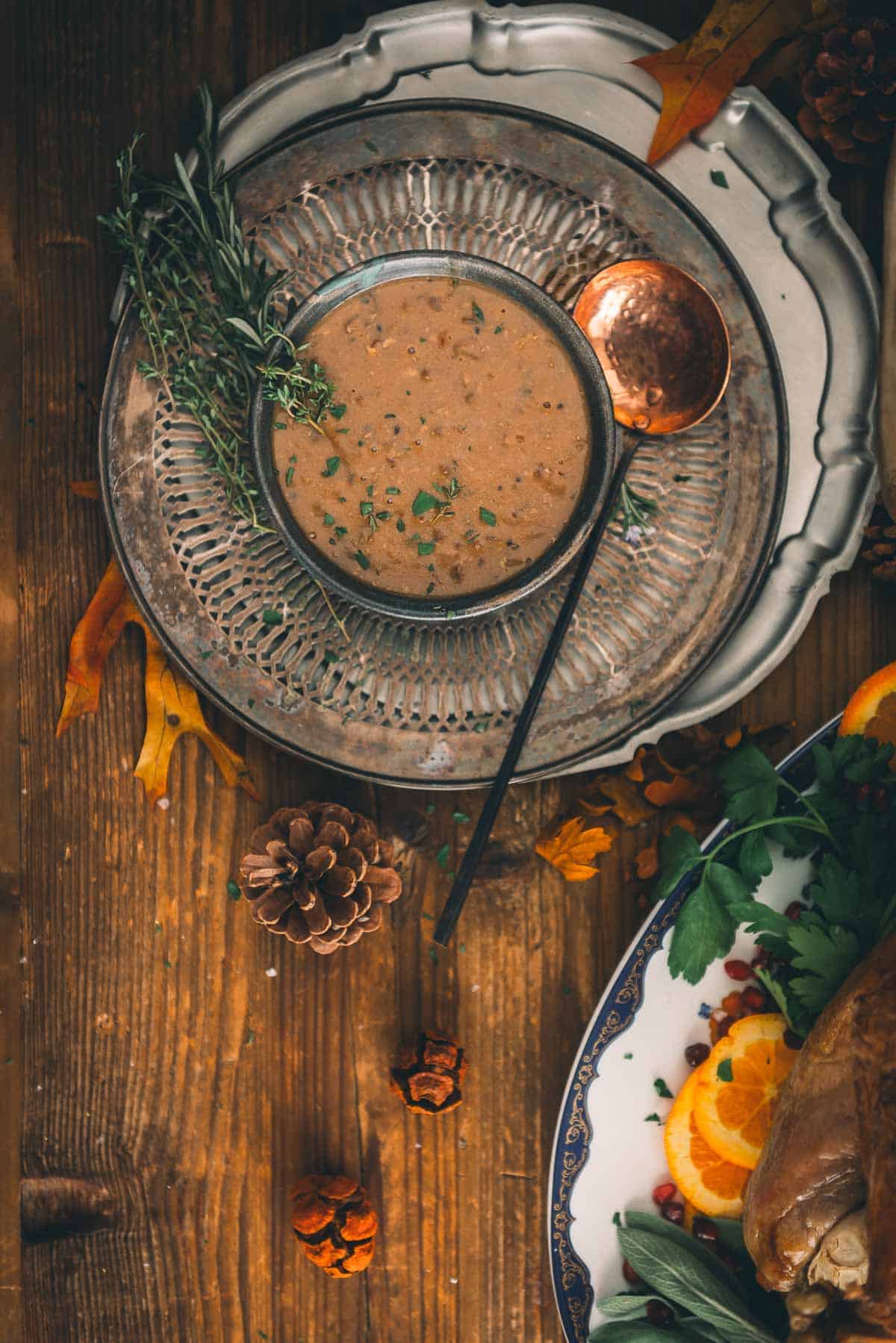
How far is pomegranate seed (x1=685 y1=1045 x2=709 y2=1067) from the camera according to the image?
121 cm

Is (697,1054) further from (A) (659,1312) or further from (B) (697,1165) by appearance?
(A) (659,1312)

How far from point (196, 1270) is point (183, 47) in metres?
1.42

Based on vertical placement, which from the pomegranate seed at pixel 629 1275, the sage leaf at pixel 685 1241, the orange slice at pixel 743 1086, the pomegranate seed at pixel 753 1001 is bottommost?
the pomegranate seed at pixel 629 1275

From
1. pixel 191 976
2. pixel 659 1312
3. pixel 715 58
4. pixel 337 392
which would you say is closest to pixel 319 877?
pixel 191 976

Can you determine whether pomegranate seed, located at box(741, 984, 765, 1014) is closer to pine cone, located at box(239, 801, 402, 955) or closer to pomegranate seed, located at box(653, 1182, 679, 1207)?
pomegranate seed, located at box(653, 1182, 679, 1207)

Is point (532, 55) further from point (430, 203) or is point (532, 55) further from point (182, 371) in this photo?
point (182, 371)

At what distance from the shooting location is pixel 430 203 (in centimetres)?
117

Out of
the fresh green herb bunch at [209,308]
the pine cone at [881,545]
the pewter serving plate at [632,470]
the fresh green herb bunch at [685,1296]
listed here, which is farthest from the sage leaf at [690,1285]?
the fresh green herb bunch at [209,308]

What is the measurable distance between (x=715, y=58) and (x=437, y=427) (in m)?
0.51

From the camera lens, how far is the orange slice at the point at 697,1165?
119cm

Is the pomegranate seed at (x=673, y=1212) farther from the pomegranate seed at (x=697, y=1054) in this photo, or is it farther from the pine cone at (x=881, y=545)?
the pine cone at (x=881, y=545)

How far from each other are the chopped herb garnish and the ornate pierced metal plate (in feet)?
0.47

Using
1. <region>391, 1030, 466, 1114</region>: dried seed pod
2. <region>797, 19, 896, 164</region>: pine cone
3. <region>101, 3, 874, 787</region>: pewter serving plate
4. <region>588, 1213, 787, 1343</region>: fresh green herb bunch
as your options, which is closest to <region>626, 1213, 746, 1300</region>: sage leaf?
<region>588, 1213, 787, 1343</region>: fresh green herb bunch

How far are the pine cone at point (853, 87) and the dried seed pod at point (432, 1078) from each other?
3.56 feet
